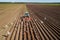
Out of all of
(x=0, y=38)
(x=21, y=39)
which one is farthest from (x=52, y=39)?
(x=0, y=38)

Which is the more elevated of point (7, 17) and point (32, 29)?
point (32, 29)

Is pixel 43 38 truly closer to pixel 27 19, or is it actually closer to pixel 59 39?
pixel 59 39

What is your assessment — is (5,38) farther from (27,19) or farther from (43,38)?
(27,19)

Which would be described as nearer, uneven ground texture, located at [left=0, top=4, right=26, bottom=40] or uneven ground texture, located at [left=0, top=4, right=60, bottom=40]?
uneven ground texture, located at [left=0, top=4, right=60, bottom=40]

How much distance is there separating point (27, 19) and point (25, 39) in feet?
34.5

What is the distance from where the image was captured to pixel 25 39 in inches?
459

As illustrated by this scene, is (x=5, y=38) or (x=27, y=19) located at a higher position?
(x=5, y=38)

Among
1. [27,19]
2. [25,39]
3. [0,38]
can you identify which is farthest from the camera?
[27,19]

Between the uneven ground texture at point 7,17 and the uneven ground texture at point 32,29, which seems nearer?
the uneven ground texture at point 32,29

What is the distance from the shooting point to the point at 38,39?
11742 millimetres

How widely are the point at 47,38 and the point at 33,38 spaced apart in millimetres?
1144

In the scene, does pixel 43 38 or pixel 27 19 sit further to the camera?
pixel 27 19

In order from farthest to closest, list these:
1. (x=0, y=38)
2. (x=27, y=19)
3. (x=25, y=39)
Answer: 1. (x=27, y=19)
2. (x=0, y=38)
3. (x=25, y=39)

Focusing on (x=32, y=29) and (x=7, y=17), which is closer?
(x=32, y=29)
